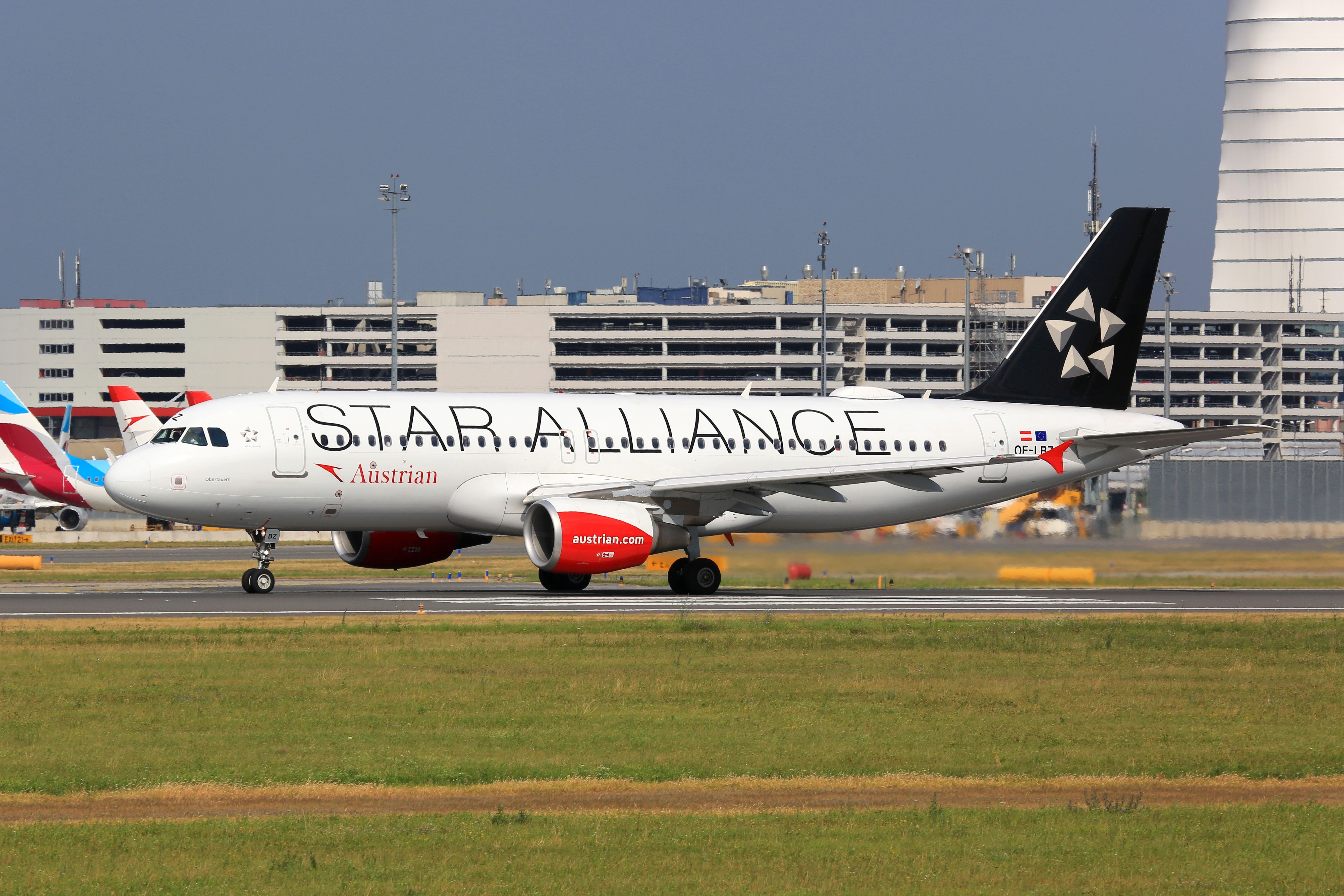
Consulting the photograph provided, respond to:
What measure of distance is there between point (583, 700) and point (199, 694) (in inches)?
180

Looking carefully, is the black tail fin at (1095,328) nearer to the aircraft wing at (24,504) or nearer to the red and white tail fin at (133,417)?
the red and white tail fin at (133,417)

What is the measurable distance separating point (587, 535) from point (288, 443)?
6.85 metres

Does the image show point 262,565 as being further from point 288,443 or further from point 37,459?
point 37,459

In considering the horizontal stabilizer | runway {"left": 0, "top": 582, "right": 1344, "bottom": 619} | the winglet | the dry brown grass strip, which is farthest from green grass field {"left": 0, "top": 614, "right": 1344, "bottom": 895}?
the winglet

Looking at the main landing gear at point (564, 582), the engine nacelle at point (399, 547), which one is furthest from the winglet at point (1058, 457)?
the engine nacelle at point (399, 547)

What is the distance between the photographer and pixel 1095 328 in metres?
44.5

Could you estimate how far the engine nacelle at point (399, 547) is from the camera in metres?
40.2

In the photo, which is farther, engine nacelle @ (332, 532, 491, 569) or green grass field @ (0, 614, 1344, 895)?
engine nacelle @ (332, 532, 491, 569)

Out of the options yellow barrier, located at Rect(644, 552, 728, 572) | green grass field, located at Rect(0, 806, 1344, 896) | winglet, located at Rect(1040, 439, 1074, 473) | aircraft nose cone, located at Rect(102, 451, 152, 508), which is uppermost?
winglet, located at Rect(1040, 439, 1074, 473)

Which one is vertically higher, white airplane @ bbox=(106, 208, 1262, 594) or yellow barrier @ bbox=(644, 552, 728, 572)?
white airplane @ bbox=(106, 208, 1262, 594)

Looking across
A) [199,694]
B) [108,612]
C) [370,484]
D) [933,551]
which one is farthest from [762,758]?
[933,551]

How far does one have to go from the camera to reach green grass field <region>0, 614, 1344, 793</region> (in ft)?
52.4

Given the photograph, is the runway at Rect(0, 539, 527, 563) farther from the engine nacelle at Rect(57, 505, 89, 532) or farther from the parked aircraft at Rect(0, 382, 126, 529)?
the engine nacelle at Rect(57, 505, 89, 532)

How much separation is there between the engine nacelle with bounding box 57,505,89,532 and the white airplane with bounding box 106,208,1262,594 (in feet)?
171
